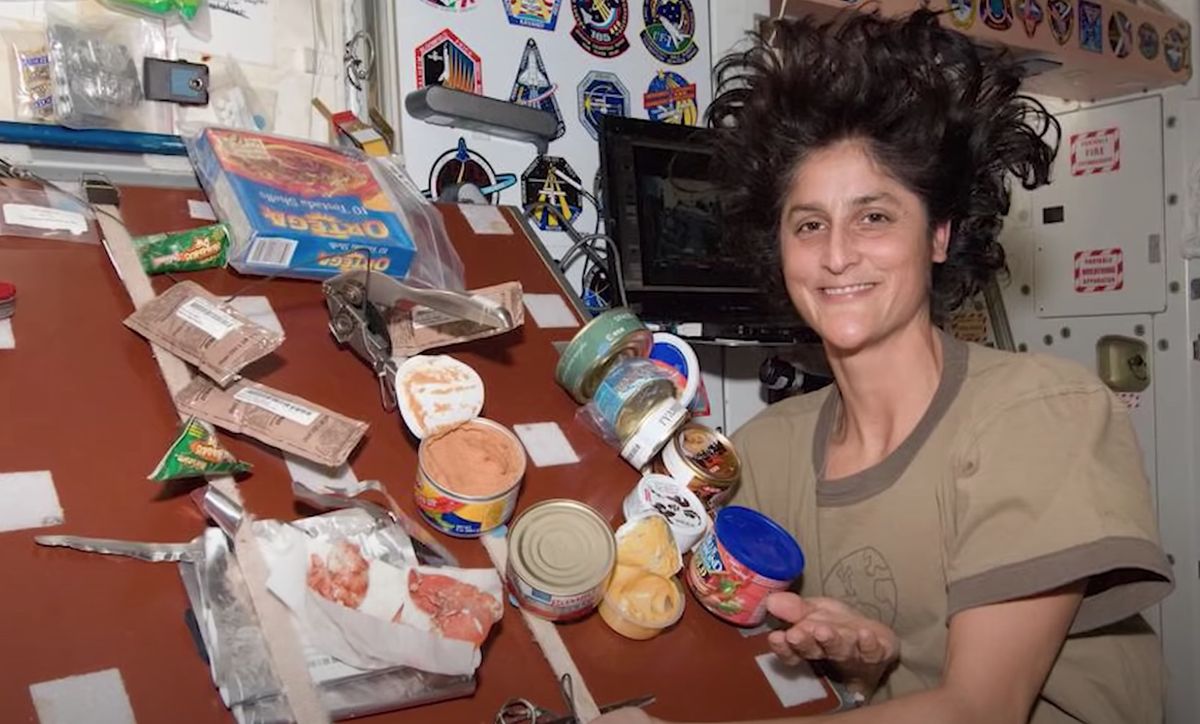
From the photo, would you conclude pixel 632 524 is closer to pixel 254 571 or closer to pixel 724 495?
pixel 724 495

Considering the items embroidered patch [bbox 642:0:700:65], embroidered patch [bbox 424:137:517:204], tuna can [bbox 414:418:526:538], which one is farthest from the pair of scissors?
embroidered patch [bbox 642:0:700:65]

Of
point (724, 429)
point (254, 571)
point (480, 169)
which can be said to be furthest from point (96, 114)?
point (724, 429)

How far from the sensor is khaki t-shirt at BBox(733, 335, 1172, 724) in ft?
3.11

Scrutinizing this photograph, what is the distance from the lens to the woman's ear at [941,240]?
1.27 metres

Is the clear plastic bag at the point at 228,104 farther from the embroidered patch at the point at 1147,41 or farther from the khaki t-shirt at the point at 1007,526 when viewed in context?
the embroidered patch at the point at 1147,41

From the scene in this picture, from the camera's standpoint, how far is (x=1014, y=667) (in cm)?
95

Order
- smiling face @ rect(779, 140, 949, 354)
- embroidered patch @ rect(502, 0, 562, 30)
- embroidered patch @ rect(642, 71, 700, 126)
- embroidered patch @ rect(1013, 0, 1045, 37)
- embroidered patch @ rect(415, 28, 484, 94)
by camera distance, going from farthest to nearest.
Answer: embroidered patch @ rect(1013, 0, 1045, 37)
embroidered patch @ rect(642, 71, 700, 126)
embroidered patch @ rect(502, 0, 562, 30)
embroidered patch @ rect(415, 28, 484, 94)
smiling face @ rect(779, 140, 949, 354)

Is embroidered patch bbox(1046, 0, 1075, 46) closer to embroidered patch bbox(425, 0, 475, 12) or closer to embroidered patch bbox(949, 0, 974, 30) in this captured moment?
embroidered patch bbox(949, 0, 974, 30)

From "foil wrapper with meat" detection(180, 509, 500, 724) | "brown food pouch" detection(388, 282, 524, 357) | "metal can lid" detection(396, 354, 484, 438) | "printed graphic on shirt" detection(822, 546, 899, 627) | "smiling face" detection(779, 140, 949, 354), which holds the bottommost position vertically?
"printed graphic on shirt" detection(822, 546, 899, 627)

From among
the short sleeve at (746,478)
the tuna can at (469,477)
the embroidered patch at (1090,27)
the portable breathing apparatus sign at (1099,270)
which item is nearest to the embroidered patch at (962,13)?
the embroidered patch at (1090,27)

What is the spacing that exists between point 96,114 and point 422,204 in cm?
42

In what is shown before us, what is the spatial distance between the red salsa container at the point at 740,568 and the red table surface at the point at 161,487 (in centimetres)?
3

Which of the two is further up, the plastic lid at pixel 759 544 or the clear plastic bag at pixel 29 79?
the clear plastic bag at pixel 29 79

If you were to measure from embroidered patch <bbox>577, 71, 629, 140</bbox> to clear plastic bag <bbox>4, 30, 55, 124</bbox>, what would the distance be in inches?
31.5
